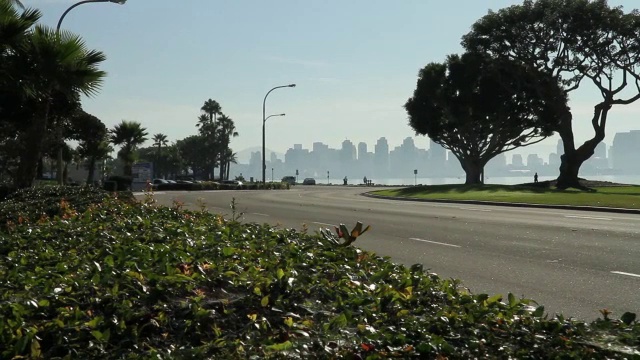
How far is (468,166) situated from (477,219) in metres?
43.3

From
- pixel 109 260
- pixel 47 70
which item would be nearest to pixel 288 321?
pixel 109 260

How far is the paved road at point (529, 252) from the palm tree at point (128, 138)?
138ft

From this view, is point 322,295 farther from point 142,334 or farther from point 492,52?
point 492,52

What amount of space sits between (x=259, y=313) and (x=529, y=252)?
998cm

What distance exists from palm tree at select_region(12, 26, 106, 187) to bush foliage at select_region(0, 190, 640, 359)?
476 inches

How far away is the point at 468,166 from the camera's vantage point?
64.5 metres

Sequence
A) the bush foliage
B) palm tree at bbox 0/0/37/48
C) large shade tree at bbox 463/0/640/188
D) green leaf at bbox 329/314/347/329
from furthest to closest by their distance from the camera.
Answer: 1. large shade tree at bbox 463/0/640/188
2. palm tree at bbox 0/0/37/48
3. green leaf at bbox 329/314/347/329
4. the bush foliage

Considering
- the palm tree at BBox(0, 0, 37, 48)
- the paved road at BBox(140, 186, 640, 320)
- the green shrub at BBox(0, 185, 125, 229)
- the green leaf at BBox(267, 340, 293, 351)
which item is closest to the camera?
the green leaf at BBox(267, 340, 293, 351)

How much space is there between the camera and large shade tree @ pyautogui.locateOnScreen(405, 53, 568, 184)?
5478cm

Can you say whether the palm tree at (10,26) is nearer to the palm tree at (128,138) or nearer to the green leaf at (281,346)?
the green leaf at (281,346)

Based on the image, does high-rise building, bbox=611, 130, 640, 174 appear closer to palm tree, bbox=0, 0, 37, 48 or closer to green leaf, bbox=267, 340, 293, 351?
palm tree, bbox=0, 0, 37, 48

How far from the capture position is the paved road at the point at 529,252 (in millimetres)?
9320

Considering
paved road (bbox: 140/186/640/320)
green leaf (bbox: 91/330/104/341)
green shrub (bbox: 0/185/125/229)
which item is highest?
green shrub (bbox: 0/185/125/229)

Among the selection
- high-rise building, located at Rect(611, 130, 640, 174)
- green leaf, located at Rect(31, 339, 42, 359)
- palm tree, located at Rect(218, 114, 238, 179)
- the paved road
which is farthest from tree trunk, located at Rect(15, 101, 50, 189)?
high-rise building, located at Rect(611, 130, 640, 174)
